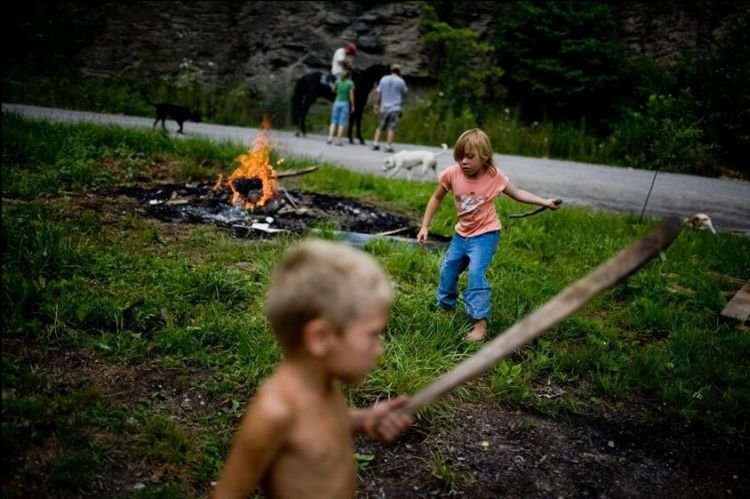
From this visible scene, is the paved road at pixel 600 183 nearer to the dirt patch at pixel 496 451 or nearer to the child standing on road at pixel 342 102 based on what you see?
the child standing on road at pixel 342 102

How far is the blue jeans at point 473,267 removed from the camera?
4258 mm

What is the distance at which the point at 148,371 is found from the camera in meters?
3.35

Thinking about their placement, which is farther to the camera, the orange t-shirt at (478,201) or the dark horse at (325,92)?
the dark horse at (325,92)

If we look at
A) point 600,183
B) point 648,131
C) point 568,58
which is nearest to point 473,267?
point 600,183

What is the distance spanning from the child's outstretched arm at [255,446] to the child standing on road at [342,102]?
12.2 metres

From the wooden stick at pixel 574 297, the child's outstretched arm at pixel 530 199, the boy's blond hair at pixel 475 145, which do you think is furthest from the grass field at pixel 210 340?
the wooden stick at pixel 574 297

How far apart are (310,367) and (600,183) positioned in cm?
997

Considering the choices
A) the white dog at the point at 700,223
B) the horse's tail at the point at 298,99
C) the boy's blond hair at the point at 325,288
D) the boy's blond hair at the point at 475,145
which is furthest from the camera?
the horse's tail at the point at 298,99

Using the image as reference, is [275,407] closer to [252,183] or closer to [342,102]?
[252,183]

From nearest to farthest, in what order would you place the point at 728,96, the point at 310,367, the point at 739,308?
the point at 310,367 < the point at 739,308 < the point at 728,96

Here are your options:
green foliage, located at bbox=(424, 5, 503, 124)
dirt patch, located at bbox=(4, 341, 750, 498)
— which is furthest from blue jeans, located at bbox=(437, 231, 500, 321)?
green foliage, located at bbox=(424, 5, 503, 124)

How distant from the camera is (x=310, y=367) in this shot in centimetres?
155

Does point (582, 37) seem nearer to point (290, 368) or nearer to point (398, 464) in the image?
point (398, 464)

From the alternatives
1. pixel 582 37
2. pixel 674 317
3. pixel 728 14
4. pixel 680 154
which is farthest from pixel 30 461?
pixel 728 14
